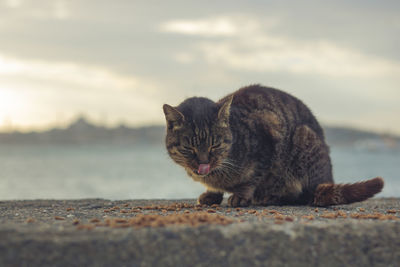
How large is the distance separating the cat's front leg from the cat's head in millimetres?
505

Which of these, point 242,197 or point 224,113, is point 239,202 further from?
point 224,113

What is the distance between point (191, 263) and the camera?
2818 mm

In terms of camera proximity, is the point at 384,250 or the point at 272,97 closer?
the point at 384,250

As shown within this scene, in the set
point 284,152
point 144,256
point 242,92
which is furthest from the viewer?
point 242,92

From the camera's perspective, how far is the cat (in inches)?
177

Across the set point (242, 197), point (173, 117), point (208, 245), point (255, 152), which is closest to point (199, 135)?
point (173, 117)

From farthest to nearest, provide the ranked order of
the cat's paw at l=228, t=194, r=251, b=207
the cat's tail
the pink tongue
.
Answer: the cat's paw at l=228, t=194, r=251, b=207 → the cat's tail → the pink tongue

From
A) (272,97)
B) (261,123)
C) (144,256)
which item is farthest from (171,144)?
(144,256)

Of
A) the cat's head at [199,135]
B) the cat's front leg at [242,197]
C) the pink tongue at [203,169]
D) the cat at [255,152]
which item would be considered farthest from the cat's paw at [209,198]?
the pink tongue at [203,169]

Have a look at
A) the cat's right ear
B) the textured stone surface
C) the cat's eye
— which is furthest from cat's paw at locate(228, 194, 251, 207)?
the textured stone surface

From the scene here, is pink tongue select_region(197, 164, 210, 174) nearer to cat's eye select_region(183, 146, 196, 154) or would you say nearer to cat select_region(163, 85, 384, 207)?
cat select_region(163, 85, 384, 207)

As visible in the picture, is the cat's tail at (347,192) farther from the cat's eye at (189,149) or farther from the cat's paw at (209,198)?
the cat's eye at (189,149)

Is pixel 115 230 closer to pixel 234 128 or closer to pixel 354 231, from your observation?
pixel 354 231

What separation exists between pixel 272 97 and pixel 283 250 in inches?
113
